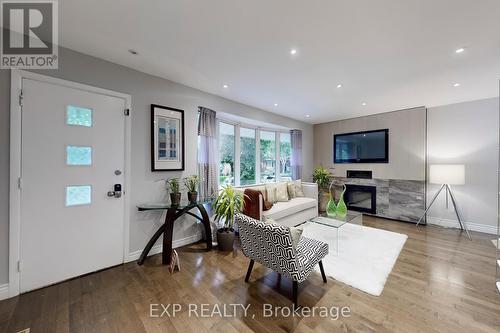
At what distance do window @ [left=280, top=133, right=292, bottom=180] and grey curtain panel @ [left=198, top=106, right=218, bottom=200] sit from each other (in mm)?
2545

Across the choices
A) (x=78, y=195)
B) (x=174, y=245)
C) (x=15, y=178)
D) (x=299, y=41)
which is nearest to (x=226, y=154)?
(x=174, y=245)

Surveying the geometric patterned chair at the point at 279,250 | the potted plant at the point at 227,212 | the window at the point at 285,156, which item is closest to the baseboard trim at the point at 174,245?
the potted plant at the point at 227,212

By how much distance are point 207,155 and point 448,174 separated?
4.48 metres

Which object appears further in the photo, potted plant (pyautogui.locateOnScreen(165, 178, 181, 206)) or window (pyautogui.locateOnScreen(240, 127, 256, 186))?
window (pyautogui.locateOnScreen(240, 127, 256, 186))

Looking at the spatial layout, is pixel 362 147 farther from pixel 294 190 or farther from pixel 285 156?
pixel 294 190

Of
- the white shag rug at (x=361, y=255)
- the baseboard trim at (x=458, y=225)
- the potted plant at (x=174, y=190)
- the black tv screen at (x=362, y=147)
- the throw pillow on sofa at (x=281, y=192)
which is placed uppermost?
the black tv screen at (x=362, y=147)

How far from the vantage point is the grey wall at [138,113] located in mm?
1842

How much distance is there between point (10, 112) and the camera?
186 centimetres

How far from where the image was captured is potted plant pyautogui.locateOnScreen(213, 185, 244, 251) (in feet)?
9.58

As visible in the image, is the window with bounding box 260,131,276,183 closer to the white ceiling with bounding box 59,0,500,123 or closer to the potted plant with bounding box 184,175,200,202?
the white ceiling with bounding box 59,0,500,123

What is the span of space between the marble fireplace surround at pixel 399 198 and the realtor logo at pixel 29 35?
19.8ft

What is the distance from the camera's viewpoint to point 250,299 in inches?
73.2

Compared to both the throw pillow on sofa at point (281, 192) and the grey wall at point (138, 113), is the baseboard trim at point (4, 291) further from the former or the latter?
the throw pillow on sofa at point (281, 192)

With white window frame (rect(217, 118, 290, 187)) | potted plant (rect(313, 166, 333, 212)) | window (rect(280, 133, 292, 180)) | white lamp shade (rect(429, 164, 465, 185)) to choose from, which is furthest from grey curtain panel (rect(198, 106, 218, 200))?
white lamp shade (rect(429, 164, 465, 185))
